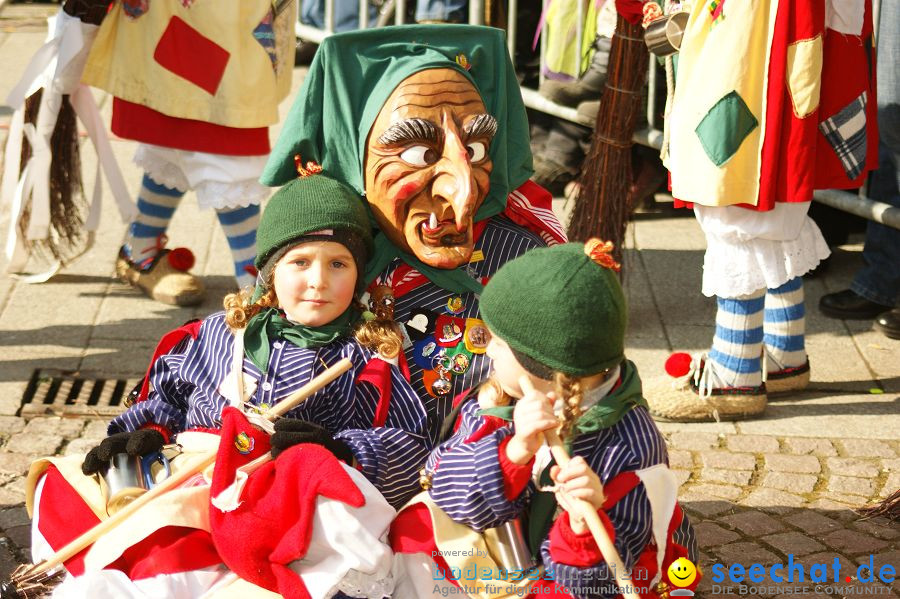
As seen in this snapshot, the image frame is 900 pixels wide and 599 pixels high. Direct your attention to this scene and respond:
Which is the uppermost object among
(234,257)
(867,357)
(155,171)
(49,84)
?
(49,84)

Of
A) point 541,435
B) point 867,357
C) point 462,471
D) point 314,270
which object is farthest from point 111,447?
point 867,357

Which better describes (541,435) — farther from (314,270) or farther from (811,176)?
(811,176)

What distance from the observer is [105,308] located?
18.0 ft

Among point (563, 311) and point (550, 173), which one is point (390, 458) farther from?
point (550, 173)

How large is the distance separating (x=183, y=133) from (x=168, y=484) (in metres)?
2.26

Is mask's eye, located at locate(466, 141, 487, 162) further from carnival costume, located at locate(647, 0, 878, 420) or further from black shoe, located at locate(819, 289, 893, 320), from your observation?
black shoe, located at locate(819, 289, 893, 320)

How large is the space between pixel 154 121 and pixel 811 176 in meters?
2.54

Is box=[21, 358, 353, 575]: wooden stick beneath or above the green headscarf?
beneath

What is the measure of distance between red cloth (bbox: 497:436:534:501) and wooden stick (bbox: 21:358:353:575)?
546 mm

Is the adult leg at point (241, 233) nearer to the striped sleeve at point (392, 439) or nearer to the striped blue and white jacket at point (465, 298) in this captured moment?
the striped blue and white jacket at point (465, 298)

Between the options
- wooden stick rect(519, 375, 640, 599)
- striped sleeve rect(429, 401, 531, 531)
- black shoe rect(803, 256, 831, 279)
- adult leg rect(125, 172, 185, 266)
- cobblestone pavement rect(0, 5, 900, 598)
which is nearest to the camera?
wooden stick rect(519, 375, 640, 599)

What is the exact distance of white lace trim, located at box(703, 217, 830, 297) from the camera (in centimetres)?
431

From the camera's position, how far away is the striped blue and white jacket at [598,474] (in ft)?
8.95

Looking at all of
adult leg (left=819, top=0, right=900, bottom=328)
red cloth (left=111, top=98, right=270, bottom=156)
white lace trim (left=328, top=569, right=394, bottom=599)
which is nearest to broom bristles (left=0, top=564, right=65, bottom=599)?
white lace trim (left=328, top=569, right=394, bottom=599)
